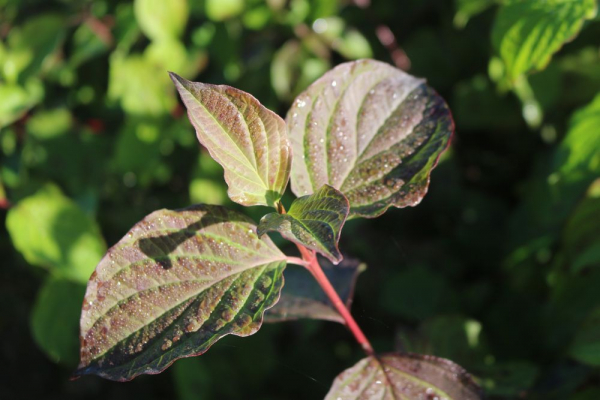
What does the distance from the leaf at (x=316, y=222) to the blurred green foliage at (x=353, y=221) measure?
1.41 ft

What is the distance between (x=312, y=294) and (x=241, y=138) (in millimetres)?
343

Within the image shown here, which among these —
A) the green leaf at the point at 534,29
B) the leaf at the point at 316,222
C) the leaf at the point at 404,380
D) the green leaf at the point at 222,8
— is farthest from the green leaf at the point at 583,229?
the green leaf at the point at 222,8

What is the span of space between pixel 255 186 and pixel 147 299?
0.19 m

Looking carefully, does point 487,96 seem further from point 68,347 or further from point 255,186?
point 68,347

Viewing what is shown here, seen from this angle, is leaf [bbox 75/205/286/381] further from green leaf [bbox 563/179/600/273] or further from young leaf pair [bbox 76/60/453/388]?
green leaf [bbox 563/179/600/273]

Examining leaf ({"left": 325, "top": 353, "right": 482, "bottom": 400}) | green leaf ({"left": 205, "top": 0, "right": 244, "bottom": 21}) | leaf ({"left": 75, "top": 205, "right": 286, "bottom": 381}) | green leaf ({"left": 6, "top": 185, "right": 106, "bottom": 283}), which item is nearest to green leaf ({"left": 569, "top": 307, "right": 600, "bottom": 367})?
leaf ({"left": 325, "top": 353, "right": 482, "bottom": 400})

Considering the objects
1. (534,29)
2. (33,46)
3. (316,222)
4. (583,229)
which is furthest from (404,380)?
(33,46)

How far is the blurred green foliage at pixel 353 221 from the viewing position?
1190 millimetres

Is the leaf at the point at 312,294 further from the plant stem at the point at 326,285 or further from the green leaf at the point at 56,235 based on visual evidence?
the green leaf at the point at 56,235

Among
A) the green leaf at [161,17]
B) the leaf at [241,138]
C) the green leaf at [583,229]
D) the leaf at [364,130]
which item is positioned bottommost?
the green leaf at [583,229]

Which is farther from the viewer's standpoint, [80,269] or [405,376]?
[80,269]

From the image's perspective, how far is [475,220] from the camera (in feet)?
5.75

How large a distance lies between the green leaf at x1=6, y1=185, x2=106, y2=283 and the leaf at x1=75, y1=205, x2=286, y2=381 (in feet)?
1.98

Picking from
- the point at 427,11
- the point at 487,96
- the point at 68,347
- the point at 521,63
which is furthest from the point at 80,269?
the point at 427,11
